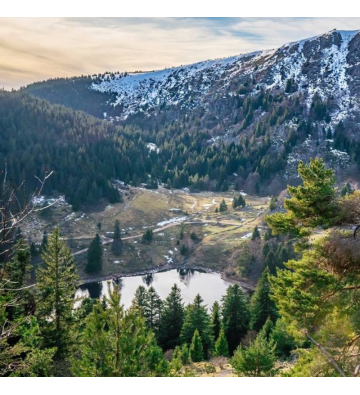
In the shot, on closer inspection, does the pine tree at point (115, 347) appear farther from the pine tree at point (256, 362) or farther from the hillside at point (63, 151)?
the hillside at point (63, 151)

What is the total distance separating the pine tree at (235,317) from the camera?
3772 centimetres

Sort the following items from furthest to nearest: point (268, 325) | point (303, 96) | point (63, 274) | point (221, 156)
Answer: point (303, 96) < point (221, 156) < point (268, 325) < point (63, 274)

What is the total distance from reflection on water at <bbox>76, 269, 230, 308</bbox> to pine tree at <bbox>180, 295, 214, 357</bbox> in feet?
70.0

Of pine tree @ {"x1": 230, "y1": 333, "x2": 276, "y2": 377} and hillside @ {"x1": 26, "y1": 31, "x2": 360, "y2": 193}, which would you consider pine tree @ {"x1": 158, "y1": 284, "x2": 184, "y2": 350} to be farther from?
hillside @ {"x1": 26, "y1": 31, "x2": 360, "y2": 193}

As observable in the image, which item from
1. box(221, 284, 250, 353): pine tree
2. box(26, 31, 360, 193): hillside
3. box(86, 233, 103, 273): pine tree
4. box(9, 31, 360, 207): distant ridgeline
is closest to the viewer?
box(221, 284, 250, 353): pine tree

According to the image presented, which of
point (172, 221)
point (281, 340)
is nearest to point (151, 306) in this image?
point (281, 340)

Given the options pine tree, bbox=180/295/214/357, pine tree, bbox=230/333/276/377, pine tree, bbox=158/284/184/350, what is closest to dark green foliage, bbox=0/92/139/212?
pine tree, bbox=158/284/184/350

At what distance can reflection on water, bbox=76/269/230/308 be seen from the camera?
60469 millimetres

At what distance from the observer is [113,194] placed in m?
108

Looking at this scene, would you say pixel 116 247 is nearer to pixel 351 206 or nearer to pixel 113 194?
pixel 113 194

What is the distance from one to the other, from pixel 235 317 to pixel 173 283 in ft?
97.9

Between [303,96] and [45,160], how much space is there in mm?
119968

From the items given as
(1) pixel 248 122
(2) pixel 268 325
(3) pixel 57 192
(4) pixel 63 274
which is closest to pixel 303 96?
(1) pixel 248 122

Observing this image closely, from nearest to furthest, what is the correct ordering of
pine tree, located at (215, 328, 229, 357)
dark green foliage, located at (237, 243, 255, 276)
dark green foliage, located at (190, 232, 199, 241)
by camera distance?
1. pine tree, located at (215, 328, 229, 357)
2. dark green foliage, located at (237, 243, 255, 276)
3. dark green foliage, located at (190, 232, 199, 241)
